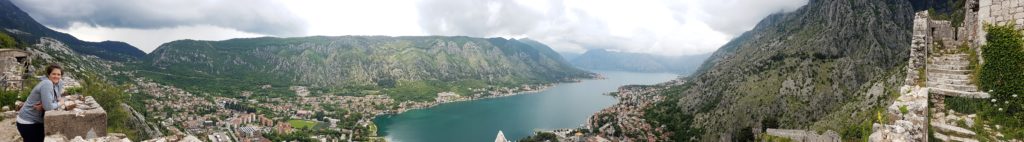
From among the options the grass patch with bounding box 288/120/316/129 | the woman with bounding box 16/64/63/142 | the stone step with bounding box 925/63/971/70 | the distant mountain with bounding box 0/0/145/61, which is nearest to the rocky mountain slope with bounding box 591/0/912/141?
the stone step with bounding box 925/63/971/70

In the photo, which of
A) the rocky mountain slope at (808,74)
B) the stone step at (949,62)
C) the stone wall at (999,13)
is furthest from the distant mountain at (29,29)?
the stone wall at (999,13)

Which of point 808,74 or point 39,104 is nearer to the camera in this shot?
point 39,104

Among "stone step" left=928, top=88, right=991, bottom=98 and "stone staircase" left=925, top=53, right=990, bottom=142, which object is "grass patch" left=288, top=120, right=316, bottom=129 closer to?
"stone staircase" left=925, top=53, right=990, bottom=142

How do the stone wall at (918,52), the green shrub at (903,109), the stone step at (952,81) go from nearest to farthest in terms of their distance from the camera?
the green shrub at (903,109) → the stone step at (952,81) → the stone wall at (918,52)

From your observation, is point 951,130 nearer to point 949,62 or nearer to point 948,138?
point 948,138

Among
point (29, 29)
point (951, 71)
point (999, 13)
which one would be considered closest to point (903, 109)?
point (951, 71)

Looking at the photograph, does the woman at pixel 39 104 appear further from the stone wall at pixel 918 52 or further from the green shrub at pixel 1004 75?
the stone wall at pixel 918 52

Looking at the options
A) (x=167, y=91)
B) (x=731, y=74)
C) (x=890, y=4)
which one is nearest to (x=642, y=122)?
(x=731, y=74)
